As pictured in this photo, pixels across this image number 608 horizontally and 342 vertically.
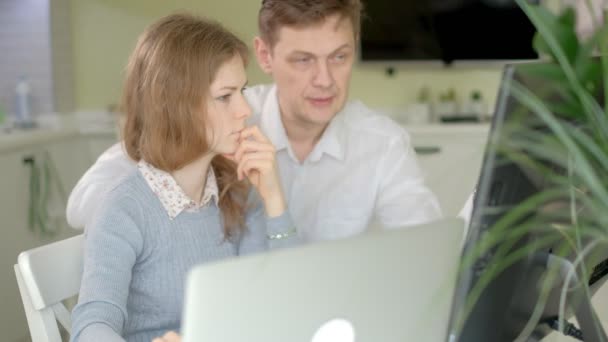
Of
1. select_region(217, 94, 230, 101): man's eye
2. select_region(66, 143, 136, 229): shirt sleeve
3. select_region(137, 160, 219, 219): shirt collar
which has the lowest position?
select_region(66, 143, 136, 229): shirt sleeve

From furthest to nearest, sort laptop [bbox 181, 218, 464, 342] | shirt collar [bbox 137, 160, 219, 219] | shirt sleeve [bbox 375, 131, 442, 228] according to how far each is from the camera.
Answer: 1. shirt sleeve [bbox 375, 131, 442, 228]
2. shirt collar [bbox 137, 160, 219, 219]
3. laptop [bbox 181, 218, 464, 342]

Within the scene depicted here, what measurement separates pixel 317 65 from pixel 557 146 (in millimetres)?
1141

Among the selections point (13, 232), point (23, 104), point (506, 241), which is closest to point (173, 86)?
point (506, 241)

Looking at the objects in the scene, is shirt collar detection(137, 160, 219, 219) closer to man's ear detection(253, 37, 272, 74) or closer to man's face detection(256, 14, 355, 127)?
man's face detection(256, 14, 355, 127)

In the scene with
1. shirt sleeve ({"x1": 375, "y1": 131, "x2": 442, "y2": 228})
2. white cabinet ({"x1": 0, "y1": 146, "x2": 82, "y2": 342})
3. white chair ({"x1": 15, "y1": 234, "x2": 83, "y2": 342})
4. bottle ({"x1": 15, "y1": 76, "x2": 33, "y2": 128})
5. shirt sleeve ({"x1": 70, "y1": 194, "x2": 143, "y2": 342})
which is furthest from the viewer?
bottle ({"x1": 15, "y1": 76, "x2": 33, "y2": 128})

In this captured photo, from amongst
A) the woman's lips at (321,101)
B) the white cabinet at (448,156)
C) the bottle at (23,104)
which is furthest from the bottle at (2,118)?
the woman's lips at (321,101)

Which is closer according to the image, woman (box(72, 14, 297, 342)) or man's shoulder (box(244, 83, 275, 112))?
woman (box(72, 14, 297, 342))

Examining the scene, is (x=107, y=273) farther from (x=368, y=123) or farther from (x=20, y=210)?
(x=20, y=210)

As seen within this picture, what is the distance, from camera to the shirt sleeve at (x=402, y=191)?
6.11 ft

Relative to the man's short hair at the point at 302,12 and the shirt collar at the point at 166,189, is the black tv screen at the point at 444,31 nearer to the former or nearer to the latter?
the man's short hair at the point at 302,12

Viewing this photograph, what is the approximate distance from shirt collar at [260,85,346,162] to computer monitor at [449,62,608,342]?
0.96 m

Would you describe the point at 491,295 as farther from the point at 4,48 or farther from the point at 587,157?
the point at 4,48

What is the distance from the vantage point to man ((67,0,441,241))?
1899 mm

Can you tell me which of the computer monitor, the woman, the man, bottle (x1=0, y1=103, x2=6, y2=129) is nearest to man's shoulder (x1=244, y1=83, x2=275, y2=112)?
the man
